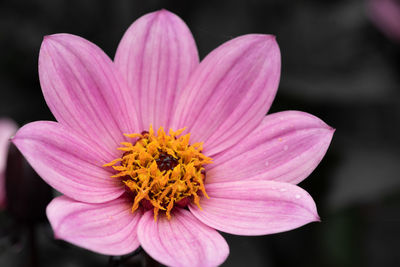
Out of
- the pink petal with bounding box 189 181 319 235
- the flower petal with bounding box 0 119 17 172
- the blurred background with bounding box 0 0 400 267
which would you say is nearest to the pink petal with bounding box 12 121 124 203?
the pink petal with bounding box 189 181 319 235

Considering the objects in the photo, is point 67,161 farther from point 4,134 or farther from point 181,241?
point 4,134

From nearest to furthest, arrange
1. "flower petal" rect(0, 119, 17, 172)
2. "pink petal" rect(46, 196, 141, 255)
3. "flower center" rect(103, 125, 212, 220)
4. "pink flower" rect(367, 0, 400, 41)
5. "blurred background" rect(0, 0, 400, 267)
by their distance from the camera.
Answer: "pink petal" rect(46, 196, 141, 255), "flower center" rect(103, 125, 212, 220), "flower petal" rect(0, 119, 17, 172), "blurred background" rect(0, 0, 400, 267), "pink flower" rect(367, 0, 400, 41)

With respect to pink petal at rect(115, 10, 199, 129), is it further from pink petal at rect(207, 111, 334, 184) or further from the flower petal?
the flower petal

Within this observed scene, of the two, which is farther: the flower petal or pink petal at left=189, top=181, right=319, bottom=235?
Result: the flower petal

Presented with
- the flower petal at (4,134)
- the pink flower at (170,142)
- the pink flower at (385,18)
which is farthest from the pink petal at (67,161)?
the pink flower at (385,18)

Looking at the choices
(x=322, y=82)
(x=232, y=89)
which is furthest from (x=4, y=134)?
(x=322, y=82)

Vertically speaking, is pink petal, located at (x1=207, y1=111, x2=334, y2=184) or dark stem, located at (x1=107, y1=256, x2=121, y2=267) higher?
pink petal, located at (x1=207, y1=111, x2=334, y2=184)

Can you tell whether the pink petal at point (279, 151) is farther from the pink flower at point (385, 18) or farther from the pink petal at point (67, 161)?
the pink flower at point (385, 18)
